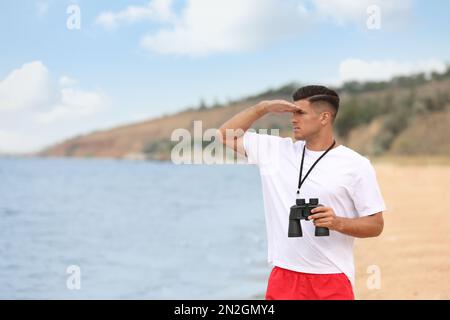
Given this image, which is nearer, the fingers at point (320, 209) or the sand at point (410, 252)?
the fingers at point (320, 209)

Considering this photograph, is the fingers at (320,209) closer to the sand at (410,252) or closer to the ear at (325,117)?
the ear at (325,117)

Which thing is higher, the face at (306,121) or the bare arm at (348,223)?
the face at (306,121)

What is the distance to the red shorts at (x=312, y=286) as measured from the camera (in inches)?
127

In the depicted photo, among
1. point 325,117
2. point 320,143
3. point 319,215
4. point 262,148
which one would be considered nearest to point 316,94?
point 325,117

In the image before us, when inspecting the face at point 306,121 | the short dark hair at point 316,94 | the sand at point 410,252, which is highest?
the short dark hair at point 316,94

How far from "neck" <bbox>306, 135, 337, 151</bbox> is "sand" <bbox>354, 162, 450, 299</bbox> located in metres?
4.96

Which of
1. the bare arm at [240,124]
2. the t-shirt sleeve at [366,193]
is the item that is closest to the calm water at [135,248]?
the bare arm at [240,124]

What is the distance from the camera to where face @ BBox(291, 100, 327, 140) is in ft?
11.1

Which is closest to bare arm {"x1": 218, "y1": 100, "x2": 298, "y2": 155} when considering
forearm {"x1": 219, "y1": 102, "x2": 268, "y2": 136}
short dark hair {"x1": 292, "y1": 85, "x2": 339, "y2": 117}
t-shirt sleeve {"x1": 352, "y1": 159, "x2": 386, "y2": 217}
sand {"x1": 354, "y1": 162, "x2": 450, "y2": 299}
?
forearm {"x1": 219, "y1": 102, "x2": 268, "y2": 136}

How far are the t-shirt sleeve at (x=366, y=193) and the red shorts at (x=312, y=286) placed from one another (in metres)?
0.33
